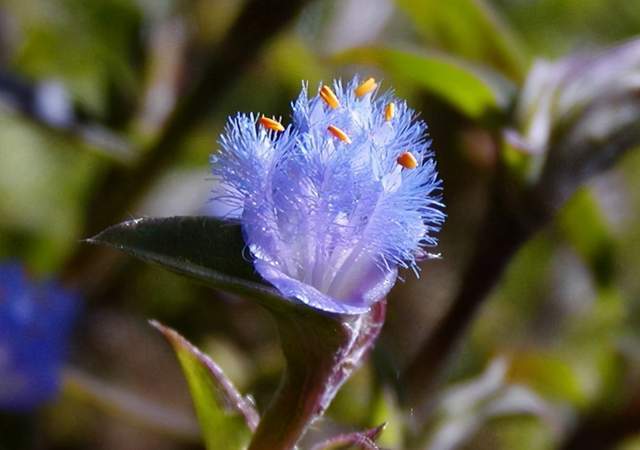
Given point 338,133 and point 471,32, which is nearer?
point 338,133

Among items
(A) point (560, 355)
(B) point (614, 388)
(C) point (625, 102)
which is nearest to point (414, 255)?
(C) point (625, 102)

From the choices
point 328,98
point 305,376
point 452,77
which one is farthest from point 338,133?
point 452,77

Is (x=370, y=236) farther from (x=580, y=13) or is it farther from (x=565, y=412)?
(x=580, y=13)

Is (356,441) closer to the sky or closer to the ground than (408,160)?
closer to the ground

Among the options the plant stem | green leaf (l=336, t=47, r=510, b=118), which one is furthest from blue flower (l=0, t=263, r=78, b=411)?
the plant stem

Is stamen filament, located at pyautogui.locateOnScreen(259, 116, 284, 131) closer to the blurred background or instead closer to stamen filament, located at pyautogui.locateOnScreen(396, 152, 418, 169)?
stamen filament, located at pyautogui.locateOnScreen(396, 152, 418, 169)

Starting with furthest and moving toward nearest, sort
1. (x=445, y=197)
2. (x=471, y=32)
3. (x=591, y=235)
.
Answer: (x=445, y=197)
(x=591, y=235)
(x=471, y=32)

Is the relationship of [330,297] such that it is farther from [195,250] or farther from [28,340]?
[28,340]
